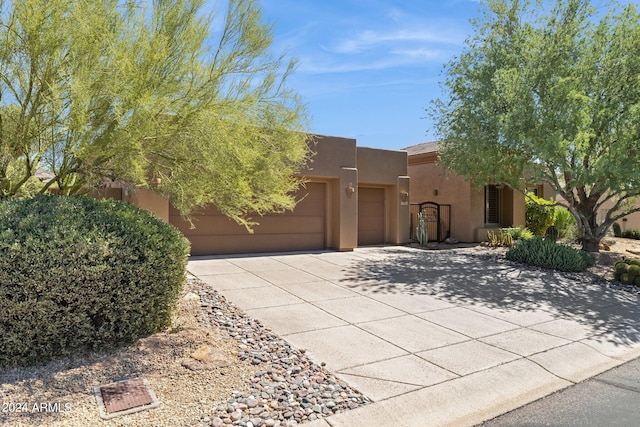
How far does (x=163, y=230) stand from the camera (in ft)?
16.1

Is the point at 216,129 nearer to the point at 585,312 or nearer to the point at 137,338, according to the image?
the point at 137,338

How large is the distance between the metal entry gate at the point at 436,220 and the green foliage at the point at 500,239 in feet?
5.65

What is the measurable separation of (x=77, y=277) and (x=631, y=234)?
25200 millimetres

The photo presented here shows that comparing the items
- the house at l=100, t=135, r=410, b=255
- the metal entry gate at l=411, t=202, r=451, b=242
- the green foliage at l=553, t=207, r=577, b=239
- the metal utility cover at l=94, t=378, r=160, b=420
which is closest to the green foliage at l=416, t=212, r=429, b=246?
the house at l=100, t=135, r=410, b=255

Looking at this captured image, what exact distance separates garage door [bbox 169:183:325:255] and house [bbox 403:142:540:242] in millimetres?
5204

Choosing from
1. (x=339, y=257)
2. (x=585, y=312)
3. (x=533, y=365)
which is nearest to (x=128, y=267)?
(x=533, y=365)

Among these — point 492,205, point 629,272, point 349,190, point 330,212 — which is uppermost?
point 349,190

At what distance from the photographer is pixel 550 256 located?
10859mm

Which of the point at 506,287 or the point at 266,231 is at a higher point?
the point at 266,231

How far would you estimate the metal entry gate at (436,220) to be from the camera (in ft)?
55.0

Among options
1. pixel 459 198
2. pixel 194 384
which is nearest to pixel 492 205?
pixel 459 198

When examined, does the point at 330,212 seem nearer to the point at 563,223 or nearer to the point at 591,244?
the point at 591,244

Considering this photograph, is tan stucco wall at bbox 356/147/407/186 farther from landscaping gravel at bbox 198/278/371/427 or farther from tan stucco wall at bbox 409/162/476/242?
landscaping gravel at bbox 198/278/371/427

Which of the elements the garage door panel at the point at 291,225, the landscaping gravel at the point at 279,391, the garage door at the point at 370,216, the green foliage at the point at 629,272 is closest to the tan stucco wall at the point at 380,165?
the garage door at the point at 370,216
